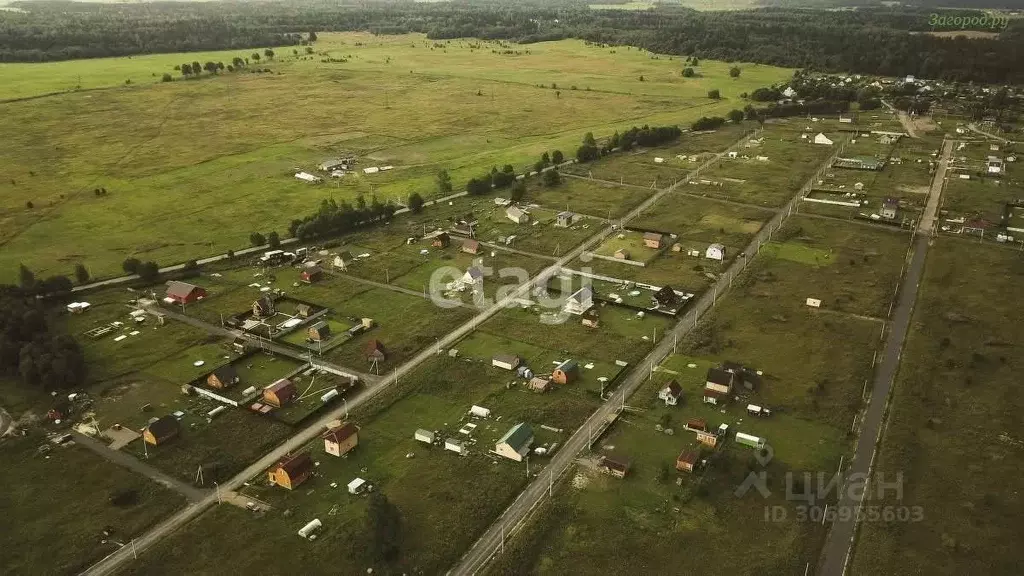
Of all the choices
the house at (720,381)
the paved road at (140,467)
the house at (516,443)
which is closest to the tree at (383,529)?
the house at (516,443)

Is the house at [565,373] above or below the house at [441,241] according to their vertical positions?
below

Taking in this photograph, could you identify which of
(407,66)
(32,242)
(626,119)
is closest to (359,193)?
(32,242)

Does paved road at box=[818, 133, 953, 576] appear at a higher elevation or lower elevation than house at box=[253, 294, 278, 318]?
lower

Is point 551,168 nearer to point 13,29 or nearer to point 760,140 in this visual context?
point 760,140

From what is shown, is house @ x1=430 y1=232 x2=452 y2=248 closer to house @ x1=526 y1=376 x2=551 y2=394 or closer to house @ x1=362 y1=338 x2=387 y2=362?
house @ x1=362 y1=338 x2=387 y2=362

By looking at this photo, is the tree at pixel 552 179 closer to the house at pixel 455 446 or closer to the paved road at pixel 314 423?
the paved road at pixel 314 423

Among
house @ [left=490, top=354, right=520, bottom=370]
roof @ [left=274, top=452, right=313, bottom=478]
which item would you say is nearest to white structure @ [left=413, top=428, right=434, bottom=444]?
roof @ [left=274, top=452, right=313, bottom=478]
